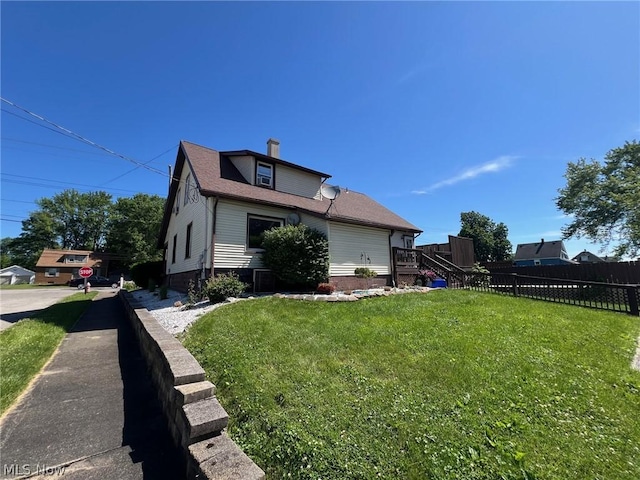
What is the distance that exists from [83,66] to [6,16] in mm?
2739

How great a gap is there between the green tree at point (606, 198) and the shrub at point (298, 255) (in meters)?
25.6

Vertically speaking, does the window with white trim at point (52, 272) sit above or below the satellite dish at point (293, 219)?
below

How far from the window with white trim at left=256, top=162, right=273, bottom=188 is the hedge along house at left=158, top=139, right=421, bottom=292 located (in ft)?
0.15

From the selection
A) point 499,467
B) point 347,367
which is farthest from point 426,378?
point 499,467

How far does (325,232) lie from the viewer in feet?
35.5

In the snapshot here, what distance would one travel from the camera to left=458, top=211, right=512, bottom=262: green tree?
47.1 metres

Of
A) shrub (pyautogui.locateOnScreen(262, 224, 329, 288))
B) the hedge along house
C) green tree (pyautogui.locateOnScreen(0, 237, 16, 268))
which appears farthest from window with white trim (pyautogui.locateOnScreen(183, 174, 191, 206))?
green tree (pyautogui.locateOnScreen(0, 237, 16, 268))

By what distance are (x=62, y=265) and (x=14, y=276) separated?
47.3 ft

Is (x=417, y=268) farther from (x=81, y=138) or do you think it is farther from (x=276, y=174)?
(x=81, y=138)

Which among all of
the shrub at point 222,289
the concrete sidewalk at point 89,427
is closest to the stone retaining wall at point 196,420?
the concrete sidewalk at point 89,427

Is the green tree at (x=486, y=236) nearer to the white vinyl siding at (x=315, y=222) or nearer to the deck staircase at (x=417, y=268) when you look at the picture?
the deck staircase at (x=417, y=268)

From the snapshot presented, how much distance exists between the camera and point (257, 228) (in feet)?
36.6

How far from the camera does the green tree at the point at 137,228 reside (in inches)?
1752

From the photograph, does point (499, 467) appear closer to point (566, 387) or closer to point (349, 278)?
point (566, 387)
